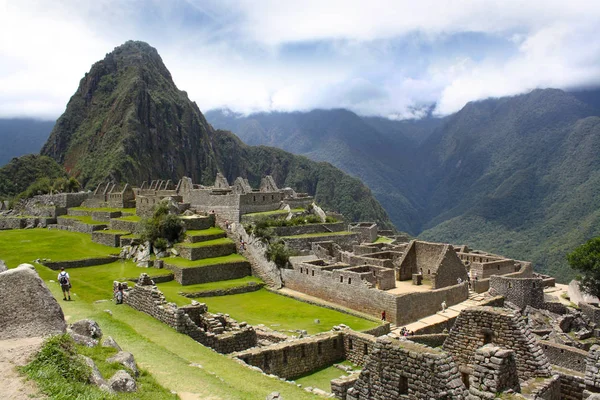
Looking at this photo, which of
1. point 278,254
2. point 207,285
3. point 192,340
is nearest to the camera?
point 192,340

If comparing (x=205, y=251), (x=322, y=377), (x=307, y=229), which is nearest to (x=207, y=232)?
(x=205, y=251)

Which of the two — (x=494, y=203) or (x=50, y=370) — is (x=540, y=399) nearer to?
(x=50, y=370)

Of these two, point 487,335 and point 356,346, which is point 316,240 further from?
point 487,335

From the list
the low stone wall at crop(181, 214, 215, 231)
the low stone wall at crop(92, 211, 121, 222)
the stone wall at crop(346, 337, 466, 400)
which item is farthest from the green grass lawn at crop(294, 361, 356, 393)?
the low stone wall at crop(92, 211, 121, 222)

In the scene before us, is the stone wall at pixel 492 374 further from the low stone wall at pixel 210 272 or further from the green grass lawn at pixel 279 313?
the low stone wall at pixel 210 272

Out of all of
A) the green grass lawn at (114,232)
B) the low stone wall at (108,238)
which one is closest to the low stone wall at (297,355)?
the low stone wall at (108,238)

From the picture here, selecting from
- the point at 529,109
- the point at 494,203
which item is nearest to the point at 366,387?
the point at 494,203

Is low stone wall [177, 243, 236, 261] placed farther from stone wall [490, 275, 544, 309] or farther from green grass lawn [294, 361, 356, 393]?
green grass lawn [294, 361, 356, 393]
